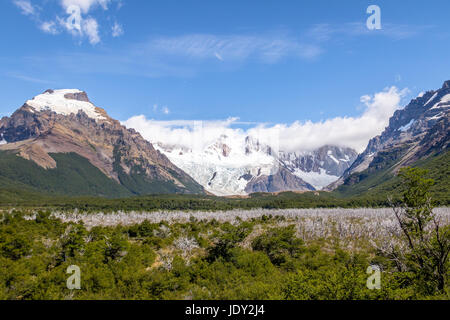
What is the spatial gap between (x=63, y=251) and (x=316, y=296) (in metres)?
53.7

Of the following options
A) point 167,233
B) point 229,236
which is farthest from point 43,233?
point 229,236

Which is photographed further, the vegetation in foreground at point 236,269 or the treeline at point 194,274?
the treeline at point 194,274

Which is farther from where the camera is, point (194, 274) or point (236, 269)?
point (236, 269)

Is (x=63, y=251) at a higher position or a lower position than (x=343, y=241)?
higher

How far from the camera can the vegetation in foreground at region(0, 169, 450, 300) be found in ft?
110

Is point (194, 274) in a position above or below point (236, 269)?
above

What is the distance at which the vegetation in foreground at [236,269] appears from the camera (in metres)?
33.4

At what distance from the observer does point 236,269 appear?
2333 inches

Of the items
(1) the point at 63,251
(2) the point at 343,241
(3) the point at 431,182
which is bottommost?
(2) the point at 343,241

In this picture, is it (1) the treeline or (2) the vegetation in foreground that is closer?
(2) the vegetation in foreground
